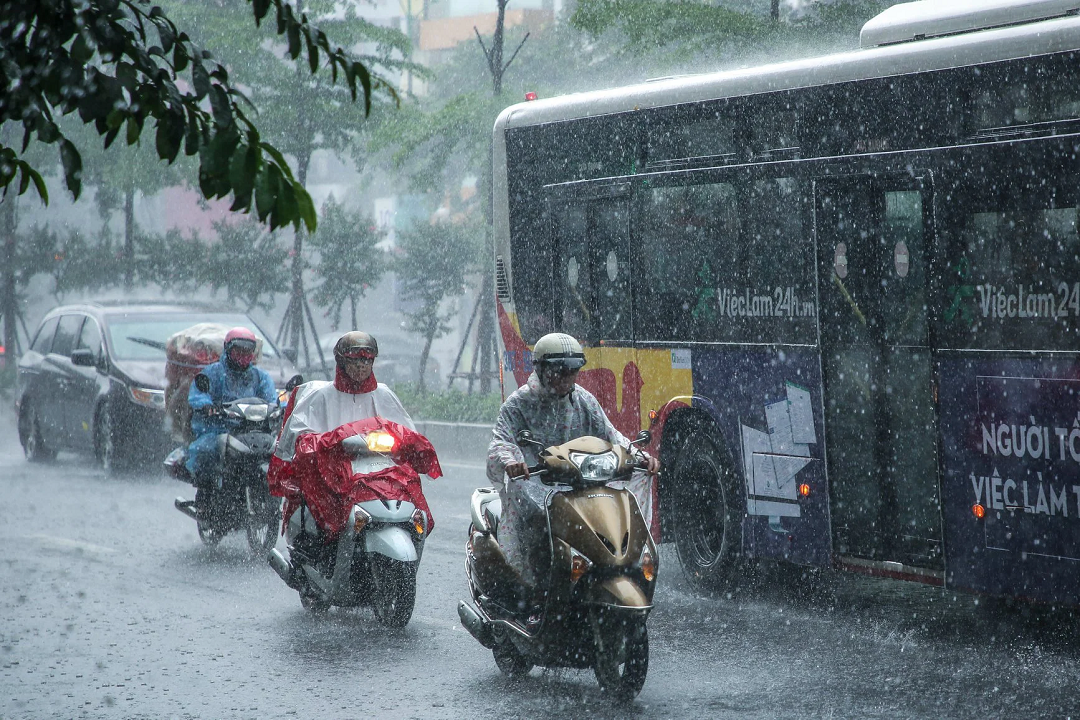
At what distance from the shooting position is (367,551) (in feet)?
26.4

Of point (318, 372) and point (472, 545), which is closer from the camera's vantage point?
point (472, 545)

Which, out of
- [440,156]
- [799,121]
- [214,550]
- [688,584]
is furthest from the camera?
[440,156]

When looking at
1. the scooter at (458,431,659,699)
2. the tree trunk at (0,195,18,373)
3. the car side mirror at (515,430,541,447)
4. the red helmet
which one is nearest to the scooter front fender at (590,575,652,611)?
the scooter at (458,431,659,699)

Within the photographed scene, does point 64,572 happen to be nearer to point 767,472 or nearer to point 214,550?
point 214,550

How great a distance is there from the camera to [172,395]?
12.6 m

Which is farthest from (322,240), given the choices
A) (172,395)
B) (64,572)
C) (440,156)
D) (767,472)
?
(767,472)

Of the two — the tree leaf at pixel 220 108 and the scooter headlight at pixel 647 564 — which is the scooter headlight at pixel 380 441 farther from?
the tree leaf at pixel 220 108

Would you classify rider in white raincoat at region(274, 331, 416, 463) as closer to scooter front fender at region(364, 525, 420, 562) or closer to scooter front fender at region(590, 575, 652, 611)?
scooter front fender at region(364, 525, 420, 562)

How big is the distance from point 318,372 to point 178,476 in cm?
1312

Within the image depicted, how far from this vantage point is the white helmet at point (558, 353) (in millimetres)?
6832

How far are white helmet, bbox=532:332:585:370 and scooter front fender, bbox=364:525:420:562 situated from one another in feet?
5.24

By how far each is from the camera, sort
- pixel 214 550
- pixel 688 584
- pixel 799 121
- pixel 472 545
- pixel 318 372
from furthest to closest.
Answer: pixel 318 372
pixel 214 550
pixel 688 584
pixel 799 121
pixel 472 545

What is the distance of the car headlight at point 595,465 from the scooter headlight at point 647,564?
0.35 m

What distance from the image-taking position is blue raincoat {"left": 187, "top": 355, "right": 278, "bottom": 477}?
11.1m
